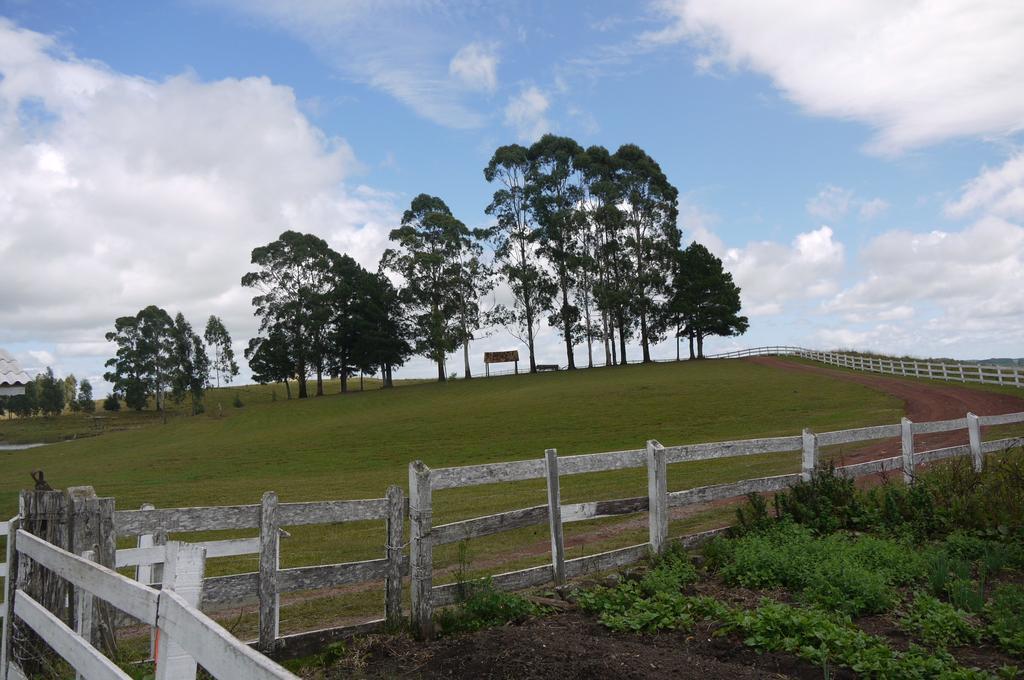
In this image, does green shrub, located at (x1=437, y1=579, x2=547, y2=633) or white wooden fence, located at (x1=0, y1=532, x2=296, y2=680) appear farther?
green shrub, located at (x1=437, y1=579, x2=547, y2=633)

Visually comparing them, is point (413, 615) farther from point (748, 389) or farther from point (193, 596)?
point (748, 389)

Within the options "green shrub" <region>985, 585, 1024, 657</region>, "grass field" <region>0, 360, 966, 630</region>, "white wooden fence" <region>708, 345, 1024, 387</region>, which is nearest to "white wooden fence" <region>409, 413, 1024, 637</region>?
"grass field" <region>0, 360, 966, 630</region>

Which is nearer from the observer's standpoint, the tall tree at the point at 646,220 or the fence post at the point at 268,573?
the fence post at the point at 268,573

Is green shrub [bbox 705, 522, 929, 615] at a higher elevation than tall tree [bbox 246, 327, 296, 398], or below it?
below

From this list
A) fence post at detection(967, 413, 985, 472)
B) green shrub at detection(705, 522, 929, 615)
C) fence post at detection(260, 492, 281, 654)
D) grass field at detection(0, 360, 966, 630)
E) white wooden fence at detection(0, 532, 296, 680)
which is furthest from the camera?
fence post at detection(967, 413, 985, 472)

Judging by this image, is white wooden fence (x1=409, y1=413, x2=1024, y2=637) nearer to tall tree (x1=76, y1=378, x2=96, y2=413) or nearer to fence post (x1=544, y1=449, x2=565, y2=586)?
fence post (x1=544, y1=449, x2=565, y2=586)

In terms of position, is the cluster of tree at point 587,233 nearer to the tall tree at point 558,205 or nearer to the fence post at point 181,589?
the tall tree at point 558,205

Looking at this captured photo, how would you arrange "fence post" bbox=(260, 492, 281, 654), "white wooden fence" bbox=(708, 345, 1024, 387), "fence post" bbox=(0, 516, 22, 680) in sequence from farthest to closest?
1. "white wooden fence" bbox=(708, 345, 1024, 387)
2. "fence post" bbox=(260, 492, 281, 654)
3. "fence post" bbox=(0, 516, 22, 680)

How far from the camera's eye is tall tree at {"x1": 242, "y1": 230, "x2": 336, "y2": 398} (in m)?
72.3

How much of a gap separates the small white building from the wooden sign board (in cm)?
6393

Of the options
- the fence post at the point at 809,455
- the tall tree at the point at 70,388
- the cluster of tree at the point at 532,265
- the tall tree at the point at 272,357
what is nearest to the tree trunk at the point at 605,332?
the cluster of tree at the point at 532,265

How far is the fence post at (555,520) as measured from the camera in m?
7.89

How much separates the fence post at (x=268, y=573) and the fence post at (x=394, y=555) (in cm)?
100

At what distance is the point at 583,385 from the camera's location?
52625 mm
